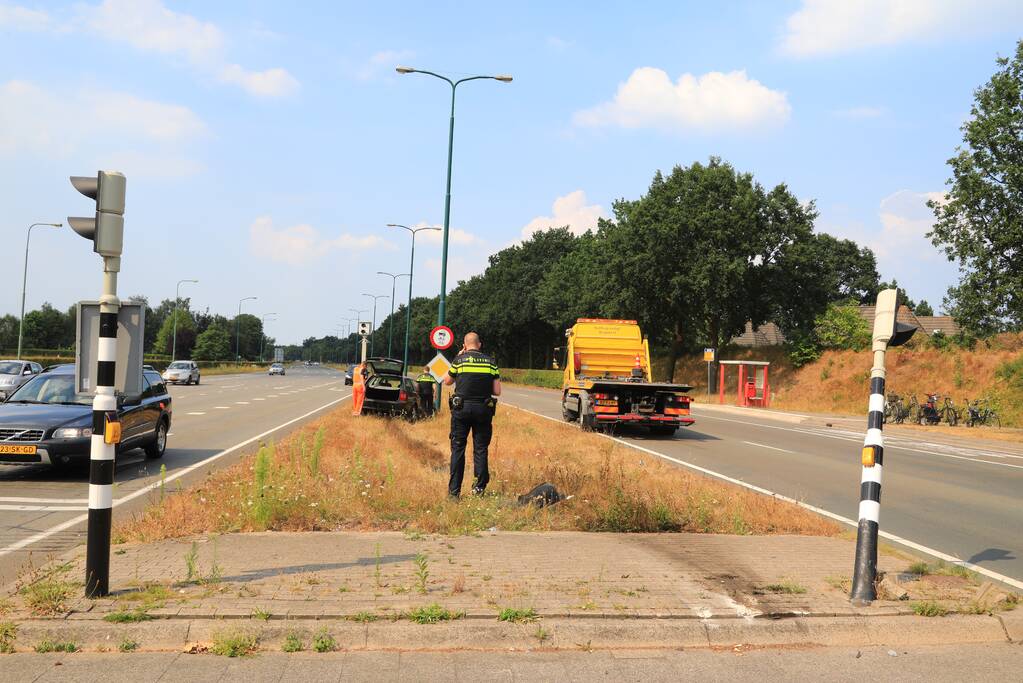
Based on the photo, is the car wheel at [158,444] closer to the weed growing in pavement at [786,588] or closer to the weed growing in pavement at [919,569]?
the weed growing in pavement at [786,588]

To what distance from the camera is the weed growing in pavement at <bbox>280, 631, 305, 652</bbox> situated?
4523mm

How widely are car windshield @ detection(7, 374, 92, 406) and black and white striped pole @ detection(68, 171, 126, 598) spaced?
7221mm

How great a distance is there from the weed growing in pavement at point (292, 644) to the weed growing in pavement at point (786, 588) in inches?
118

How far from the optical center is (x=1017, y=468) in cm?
1638

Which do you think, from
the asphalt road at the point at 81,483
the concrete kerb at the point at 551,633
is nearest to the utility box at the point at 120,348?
the concrete kerb at the point at 551,633

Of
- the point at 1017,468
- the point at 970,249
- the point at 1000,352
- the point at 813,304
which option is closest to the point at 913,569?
the point at 1017,468

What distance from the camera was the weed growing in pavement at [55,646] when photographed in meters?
4.45

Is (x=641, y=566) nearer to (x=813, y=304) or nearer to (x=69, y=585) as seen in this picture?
(x=69, y=585)

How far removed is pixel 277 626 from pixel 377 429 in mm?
12640

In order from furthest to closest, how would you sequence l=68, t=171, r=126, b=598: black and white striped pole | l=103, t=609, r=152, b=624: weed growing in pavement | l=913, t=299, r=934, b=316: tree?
l=913, t=299, r=934, b=316: tree → l=68, t=171, r=126, b=598: black and white striped pole → l=103, t=609, r=152, b=624: weed growing in pavement

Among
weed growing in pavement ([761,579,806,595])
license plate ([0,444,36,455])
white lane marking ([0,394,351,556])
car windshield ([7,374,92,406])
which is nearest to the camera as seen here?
weed growing in pavement ([761,579,806,595])

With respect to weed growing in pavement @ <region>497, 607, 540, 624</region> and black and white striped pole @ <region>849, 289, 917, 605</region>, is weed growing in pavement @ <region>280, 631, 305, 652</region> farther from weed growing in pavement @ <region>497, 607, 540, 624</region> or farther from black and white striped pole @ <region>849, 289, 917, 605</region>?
black and white striped pole @ <region>849, 289, 917, 605</region>

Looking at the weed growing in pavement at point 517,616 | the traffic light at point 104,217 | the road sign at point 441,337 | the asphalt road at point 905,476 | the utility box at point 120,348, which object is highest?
the traffic light at point 104,217

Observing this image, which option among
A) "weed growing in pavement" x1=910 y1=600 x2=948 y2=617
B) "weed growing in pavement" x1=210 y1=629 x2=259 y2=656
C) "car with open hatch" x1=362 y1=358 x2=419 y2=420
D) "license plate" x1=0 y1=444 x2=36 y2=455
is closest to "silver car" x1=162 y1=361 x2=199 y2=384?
"car with open hatch" x1=362 y1=358 x2=419 y2=420
